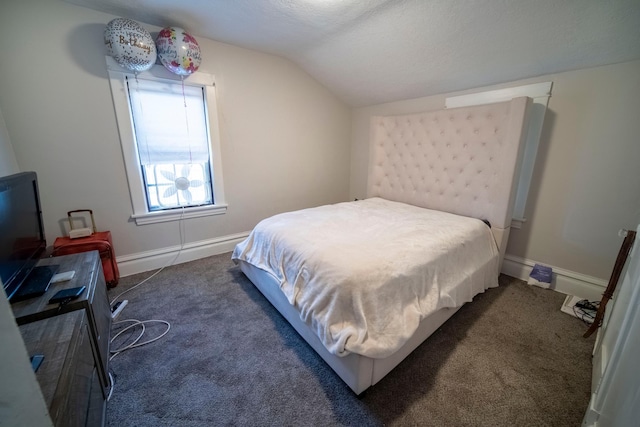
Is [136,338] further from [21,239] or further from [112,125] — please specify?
[112,125]

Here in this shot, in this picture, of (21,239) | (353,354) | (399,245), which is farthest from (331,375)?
(21,239)

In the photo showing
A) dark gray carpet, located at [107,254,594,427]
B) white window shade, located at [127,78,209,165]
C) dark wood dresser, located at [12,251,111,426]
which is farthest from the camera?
white window shade, located at [127,78,209,165]

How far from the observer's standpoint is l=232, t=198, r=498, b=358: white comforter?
1.30 metres

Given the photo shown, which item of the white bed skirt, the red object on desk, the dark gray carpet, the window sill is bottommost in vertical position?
the dark gray carpet

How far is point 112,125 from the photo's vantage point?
228 centimetres

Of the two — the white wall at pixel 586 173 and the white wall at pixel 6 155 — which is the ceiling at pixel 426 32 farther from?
the white wall at pixel 6 155

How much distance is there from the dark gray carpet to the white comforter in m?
0.31

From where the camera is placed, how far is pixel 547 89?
217 cm

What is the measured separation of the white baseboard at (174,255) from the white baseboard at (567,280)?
10.3 ft

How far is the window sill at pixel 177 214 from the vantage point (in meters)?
2.56

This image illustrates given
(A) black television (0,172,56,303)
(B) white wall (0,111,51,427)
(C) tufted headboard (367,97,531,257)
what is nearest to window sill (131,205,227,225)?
(A) black television (0,172,56,303)

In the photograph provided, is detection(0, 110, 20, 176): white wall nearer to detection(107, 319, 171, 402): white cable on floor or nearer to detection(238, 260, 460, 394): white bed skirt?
detection(107, 319, 171, 402): white cable on floor

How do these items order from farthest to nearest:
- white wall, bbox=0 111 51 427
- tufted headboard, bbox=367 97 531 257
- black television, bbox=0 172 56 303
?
tufted headboard, bbox=367 97 531 257, black television, bbox=0 172 56 303, white wall, bbox=0 111 51 427

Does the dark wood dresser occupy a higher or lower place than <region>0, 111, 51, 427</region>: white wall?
lower
